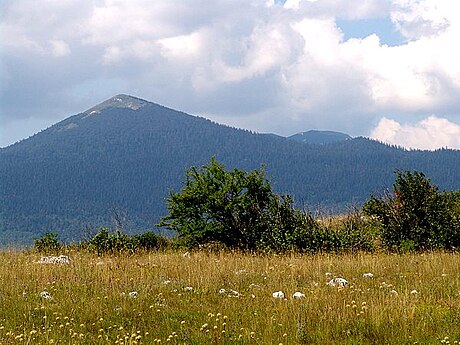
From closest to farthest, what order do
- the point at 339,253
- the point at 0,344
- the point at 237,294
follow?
1. the point at 0,344
2. the point at 237,294
3. the point at 339,253

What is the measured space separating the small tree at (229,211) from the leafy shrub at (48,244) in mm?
4186

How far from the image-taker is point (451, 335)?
8.63 meters

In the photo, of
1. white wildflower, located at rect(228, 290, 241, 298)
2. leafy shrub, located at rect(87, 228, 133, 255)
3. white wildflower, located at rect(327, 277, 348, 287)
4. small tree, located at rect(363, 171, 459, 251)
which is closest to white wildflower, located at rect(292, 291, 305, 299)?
white wildflower, located at rect(228, 290, 241, 298)

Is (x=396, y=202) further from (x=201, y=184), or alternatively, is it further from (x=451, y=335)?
(x=451, y=335)

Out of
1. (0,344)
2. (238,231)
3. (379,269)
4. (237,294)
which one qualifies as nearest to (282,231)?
(238,231)

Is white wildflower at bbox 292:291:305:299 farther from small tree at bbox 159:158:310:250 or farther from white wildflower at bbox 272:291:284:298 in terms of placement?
small tree at bbox 159:158:310:250

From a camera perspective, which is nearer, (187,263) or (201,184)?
Result: (187,263)

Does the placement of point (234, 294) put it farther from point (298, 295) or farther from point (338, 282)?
point (338, 282)

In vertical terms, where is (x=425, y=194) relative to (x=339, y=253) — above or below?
above

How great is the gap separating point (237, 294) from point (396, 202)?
12.6m

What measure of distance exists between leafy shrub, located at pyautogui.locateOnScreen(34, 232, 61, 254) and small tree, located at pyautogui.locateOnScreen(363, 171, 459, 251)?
1202 centimetres

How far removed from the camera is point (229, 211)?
22.5 metres

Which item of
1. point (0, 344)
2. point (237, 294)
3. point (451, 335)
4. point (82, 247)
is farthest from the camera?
point (82, 247)

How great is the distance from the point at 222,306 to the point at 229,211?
480 inches
